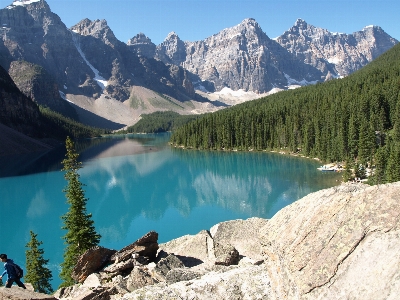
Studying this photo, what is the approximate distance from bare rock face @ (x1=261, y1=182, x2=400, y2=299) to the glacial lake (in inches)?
1016

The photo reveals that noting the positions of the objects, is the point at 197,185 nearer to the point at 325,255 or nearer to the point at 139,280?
the point at 139,280

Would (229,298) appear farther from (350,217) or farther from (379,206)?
(379,206)

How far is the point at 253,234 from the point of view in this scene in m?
16.4

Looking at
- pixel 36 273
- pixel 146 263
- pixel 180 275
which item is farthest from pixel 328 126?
pixel 180 275

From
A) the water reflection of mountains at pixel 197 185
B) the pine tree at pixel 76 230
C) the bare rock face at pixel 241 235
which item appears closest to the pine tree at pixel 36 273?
the pine tree at pixel 76 230

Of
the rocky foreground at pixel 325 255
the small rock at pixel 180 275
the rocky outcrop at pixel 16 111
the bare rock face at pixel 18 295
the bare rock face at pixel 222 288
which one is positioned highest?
the rocky outcrop at pixel 16 111

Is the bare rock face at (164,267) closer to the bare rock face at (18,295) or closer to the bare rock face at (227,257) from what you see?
the bare rock face at (227,257)

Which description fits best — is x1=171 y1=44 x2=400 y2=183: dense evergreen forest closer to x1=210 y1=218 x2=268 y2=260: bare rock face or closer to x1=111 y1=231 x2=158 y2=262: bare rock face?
x1=210 y1=218 x2=268 y2=260: bare rock face

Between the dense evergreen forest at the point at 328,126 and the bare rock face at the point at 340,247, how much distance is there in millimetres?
38491

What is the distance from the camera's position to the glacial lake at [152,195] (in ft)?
130

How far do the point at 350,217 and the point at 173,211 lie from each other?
142 ft

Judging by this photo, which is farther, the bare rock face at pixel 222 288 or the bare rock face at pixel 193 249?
the bare rock face at pixel 193 249

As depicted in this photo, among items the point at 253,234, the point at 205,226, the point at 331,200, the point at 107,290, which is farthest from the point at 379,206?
the point at 205,226

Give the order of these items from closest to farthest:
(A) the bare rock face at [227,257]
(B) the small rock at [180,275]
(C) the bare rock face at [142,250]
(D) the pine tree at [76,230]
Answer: (B) the small rock at [180,275] → (A) the bare rock face at [227,257] → (C) the bare rock face at [142,250] → (D) the pine tree at [76,230]
